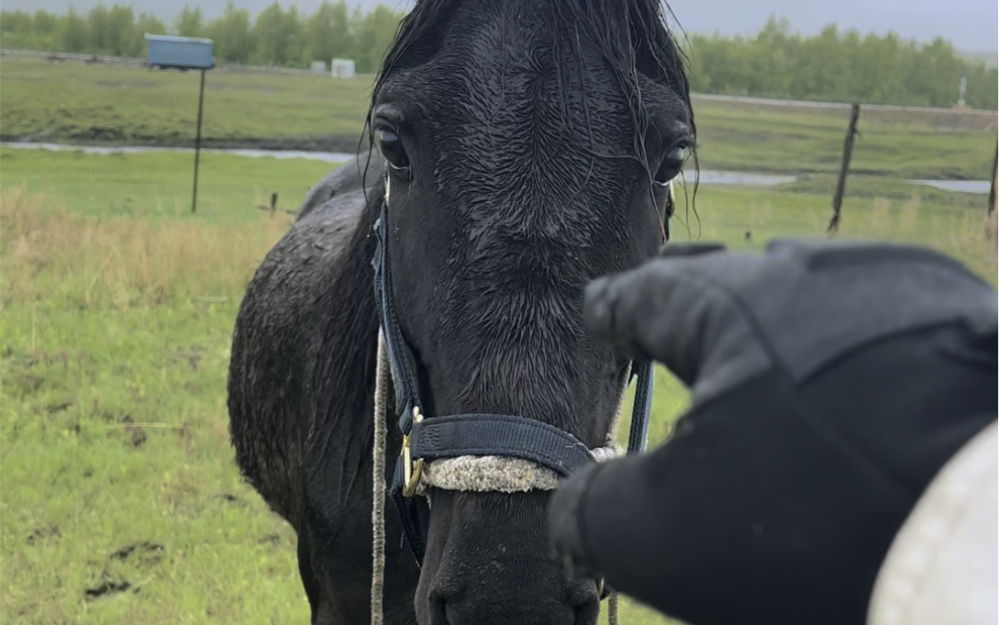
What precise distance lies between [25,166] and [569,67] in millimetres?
24000

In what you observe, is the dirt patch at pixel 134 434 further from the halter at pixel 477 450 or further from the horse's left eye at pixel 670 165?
the horse's left eye at pixel 670 165

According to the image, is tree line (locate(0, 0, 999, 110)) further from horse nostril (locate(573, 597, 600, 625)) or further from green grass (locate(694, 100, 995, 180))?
Answer: horse nostril (locate(573, 597, 600, 625))

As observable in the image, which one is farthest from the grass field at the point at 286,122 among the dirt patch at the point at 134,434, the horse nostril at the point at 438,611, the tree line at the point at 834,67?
the horse nostril at the point at 438,611

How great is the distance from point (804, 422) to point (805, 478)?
1.7 inches

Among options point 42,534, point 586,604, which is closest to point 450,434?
point 586,604

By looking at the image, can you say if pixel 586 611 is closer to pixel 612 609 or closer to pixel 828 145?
pixel 612 609

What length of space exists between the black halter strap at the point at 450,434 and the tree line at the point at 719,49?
17.1m

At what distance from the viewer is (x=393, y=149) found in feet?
5.92

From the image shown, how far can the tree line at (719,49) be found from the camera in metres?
25.6

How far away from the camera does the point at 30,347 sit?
22.2ft

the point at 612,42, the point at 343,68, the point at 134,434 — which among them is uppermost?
the point at 343,68

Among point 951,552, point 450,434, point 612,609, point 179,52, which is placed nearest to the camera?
point 951,552

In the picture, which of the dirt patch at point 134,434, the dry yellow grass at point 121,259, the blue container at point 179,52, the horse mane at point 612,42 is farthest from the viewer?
the blue container at point 179,52

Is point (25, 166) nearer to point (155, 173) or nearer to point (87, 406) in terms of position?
point (155, 173)
